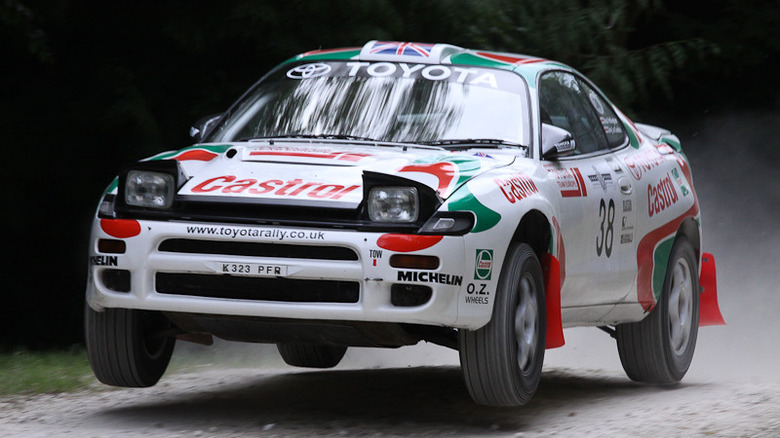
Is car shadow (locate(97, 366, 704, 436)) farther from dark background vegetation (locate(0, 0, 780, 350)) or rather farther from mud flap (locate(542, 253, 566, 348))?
dark background vegetation (locate(0, 0, 780, 350))

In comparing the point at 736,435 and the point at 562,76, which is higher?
the point at 562,76

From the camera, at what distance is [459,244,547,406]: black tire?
5773 millimetres

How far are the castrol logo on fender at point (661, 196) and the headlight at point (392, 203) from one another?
2446 mm

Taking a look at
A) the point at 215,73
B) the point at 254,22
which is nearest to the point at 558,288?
the point at 254,22

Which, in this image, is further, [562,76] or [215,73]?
[215,73]

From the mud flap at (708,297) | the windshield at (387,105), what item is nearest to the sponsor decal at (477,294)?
the windshield at (387,105)

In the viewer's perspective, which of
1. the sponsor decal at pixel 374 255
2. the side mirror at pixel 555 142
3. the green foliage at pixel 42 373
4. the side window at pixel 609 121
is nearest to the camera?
the sponsor decal at pixel 374 255

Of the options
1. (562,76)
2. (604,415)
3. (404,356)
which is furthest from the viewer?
(404,356)

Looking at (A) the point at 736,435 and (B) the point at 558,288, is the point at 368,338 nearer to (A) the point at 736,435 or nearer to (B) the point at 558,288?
(B) the point at 558,288

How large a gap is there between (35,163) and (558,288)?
20.3 ft

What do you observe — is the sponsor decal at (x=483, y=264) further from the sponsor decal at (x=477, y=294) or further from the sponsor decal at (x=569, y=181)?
the sponsor decal at (x=569, y=181)

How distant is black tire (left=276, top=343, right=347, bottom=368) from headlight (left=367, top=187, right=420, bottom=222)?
289 cm

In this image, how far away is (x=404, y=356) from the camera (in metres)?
9.70

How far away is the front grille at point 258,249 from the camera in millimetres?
5594
